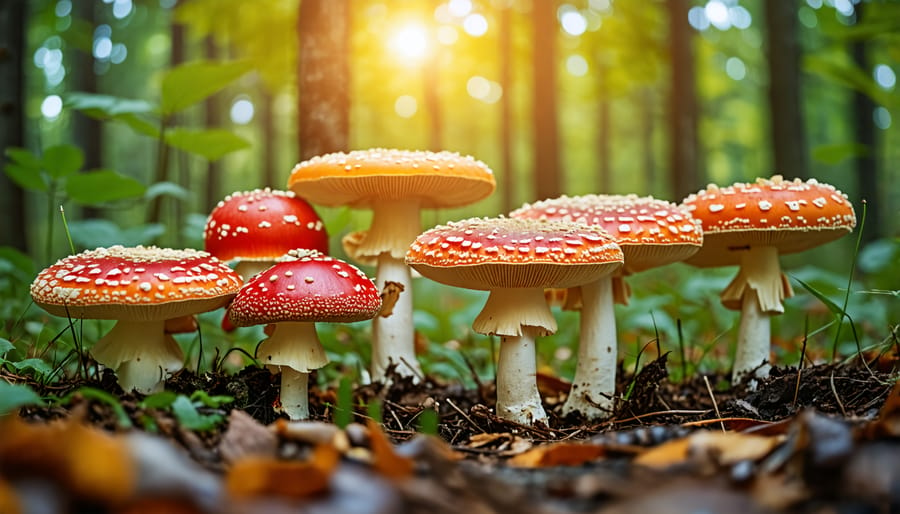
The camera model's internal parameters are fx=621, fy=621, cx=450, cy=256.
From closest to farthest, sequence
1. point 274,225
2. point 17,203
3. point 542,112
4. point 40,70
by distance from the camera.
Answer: point 274,225, point 17,203, point 542,112, point 40,70

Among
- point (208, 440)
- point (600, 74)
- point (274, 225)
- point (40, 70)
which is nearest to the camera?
point (208, 440)

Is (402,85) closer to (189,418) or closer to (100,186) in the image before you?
(100,186)

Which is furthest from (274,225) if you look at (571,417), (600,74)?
(600,74)

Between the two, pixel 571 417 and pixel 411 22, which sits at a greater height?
pixel 411 22

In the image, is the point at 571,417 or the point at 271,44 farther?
the point at 271,44

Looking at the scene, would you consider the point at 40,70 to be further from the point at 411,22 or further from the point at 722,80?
the point at 722,80

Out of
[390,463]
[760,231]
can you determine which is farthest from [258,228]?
[760,231]
